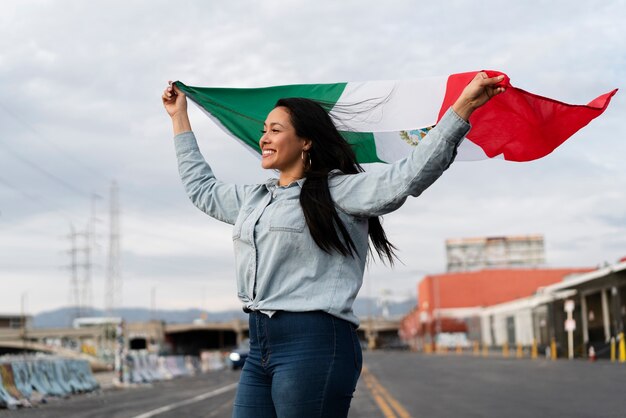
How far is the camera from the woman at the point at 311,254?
3.05 meters

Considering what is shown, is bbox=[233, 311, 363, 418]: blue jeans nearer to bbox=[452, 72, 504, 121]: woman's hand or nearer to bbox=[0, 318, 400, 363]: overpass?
bbox=[452, 72, 504, 121]: woman's hand

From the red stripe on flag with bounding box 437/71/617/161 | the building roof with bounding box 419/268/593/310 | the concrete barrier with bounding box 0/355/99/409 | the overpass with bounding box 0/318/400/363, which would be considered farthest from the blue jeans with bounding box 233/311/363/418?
the overpass with bounding box 0/318/400/363

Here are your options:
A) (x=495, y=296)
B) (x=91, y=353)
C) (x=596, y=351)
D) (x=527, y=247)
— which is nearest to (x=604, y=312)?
(x=596, y=351)

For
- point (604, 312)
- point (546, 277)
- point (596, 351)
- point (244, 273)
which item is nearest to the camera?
point (244, 273)

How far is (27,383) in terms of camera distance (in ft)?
60.6

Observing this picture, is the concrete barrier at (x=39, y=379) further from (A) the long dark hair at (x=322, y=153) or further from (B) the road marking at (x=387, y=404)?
(A) the long dark hair at (x=322, y=153)

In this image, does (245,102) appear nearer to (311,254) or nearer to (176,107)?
(176,107)

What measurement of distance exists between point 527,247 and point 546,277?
26.9 meters

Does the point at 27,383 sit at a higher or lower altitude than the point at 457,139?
lower

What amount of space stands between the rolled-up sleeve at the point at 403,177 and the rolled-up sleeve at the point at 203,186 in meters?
0.60

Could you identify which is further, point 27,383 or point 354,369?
point 27,383

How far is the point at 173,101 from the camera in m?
4.09

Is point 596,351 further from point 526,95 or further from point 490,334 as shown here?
point 490,334

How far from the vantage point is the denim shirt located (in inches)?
121
